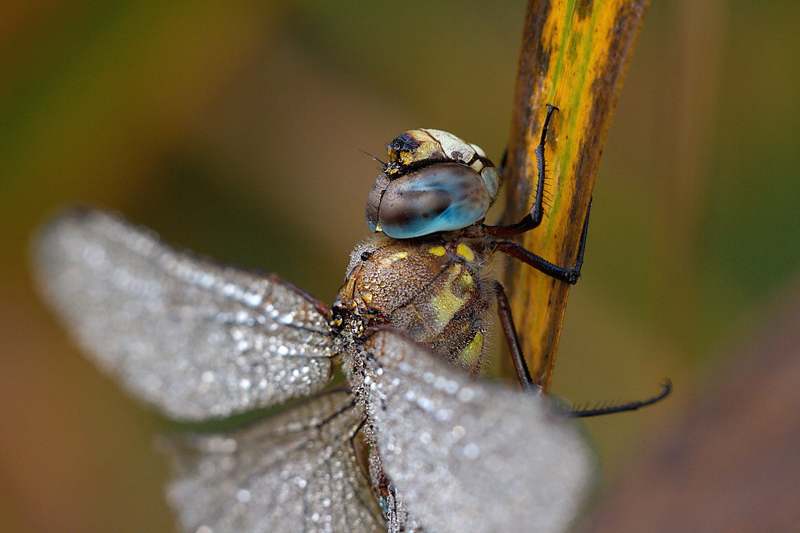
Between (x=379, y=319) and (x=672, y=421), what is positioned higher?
(x=672, y=421)

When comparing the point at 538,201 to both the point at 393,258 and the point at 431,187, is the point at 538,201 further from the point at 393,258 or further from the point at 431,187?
the point at 393,258

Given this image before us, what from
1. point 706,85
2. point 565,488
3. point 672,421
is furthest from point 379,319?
point 706,85

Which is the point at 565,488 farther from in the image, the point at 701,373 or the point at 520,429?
the point at 701,373

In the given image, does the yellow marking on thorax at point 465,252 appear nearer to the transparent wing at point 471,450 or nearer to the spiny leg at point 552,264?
the spiny leg at point 552,264

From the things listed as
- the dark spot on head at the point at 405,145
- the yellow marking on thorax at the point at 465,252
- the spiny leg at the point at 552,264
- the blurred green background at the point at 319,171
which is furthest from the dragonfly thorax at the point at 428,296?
the blurred green background at the point at 319,171

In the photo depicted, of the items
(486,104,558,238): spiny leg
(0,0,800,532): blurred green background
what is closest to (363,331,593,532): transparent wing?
(486,104,558,238): spiny leg

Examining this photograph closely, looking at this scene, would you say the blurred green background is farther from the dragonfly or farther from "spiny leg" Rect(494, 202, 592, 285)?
the dragonfly
